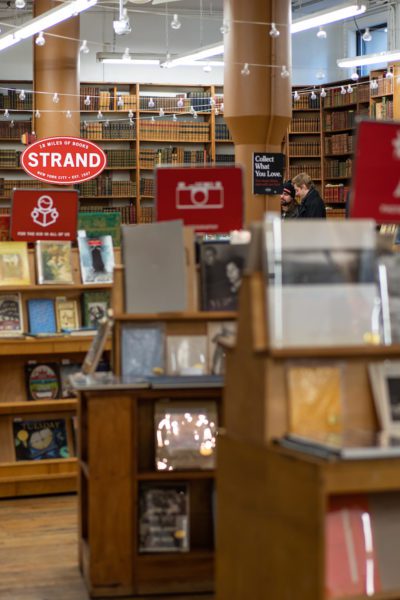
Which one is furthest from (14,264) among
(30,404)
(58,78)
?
(58,78)

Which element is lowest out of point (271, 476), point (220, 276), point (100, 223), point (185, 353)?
point (271, 476)

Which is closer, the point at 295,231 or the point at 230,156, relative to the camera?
the point at 295,231

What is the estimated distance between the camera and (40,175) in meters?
11.8

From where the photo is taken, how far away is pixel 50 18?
9.96 meters

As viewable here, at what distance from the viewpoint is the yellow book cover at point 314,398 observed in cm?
335

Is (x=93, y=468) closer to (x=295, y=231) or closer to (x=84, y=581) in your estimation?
(x=84, y=581)

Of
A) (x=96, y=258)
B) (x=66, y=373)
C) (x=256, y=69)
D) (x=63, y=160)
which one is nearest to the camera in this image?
(x=66, y=373)

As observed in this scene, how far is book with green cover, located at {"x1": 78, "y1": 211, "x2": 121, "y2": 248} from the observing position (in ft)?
24.1

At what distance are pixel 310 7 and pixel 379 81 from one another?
328 centimetres

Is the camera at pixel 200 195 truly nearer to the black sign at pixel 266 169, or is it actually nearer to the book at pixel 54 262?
the book at pixel 54 262

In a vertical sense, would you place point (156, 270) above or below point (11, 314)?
above

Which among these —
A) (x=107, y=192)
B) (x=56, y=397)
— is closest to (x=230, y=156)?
(x=107, y=192)

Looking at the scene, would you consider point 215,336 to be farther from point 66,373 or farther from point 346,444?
point 66,373

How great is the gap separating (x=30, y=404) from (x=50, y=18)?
4546 mm
